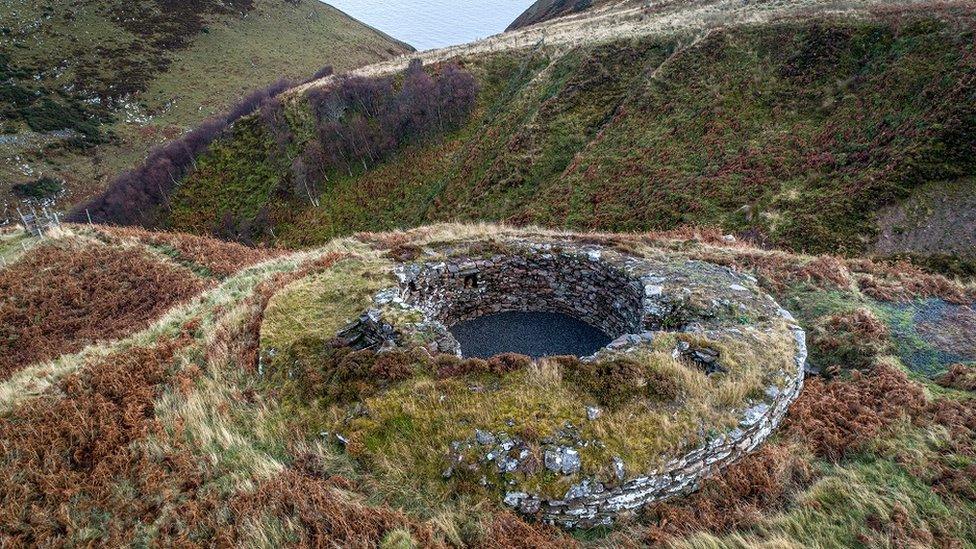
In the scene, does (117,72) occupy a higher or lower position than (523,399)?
higher

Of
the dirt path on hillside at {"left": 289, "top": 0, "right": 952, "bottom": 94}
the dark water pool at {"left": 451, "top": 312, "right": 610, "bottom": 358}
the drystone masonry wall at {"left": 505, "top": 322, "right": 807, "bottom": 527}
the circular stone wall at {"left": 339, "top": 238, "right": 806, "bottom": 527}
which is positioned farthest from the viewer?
the dirt path on hillside at {"left": 289, "top": 0, "right": 952, "bottom": 94}

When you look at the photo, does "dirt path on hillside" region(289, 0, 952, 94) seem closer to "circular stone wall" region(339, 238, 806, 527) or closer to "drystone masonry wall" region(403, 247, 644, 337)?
"circular stone wall" region(339, 238, 806, 527)

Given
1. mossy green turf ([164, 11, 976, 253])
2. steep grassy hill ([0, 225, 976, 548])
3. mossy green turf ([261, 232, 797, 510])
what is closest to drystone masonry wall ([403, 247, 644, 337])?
steep grassy hill ([0, 225, 976, 548])

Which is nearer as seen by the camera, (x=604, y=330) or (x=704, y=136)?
(x=604, y=330)

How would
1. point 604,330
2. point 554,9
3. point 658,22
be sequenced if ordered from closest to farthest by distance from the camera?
point 604,330 → point 658,22 → point 554,9

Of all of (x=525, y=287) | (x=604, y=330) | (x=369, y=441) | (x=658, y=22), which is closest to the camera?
(x=369, y=441)

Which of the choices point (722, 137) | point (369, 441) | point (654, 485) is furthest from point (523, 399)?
point (722, 137)

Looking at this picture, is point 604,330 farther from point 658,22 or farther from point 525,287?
point 658,22

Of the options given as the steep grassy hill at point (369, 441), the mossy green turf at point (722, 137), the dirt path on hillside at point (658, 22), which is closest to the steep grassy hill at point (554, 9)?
the dirt path on hillside at point (658, 22)
